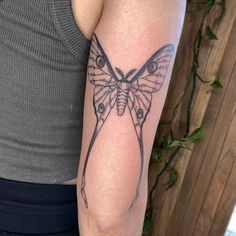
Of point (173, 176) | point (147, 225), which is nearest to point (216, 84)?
point (173, 176)

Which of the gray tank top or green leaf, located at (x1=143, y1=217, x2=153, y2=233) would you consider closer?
the gray tank top

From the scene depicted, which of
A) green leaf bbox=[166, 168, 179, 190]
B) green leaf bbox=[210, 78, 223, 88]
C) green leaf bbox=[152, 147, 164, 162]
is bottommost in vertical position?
green leaf bbox=[166, 168, 179, 190]

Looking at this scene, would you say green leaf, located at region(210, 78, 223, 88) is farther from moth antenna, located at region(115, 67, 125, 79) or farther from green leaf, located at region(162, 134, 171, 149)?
moth antenna, located at region(115, 67, 125, 79)

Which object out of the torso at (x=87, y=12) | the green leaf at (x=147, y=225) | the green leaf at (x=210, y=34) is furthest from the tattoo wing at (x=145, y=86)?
the green leaf at (x=147, y=225)

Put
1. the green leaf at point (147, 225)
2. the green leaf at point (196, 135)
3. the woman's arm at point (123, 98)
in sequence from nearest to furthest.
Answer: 1. the woman's arm at point (123, 98)
2. the green leaf at point (196, 135)
3. the green leaf at point (147, 225)

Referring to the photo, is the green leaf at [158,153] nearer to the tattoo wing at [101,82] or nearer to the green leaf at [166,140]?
the green leaf at [166,140]

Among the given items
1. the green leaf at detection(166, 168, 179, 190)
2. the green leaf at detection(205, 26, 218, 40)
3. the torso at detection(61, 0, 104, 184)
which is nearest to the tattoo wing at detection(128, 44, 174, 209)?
the torso at detection(61, 0, 104, 184)
